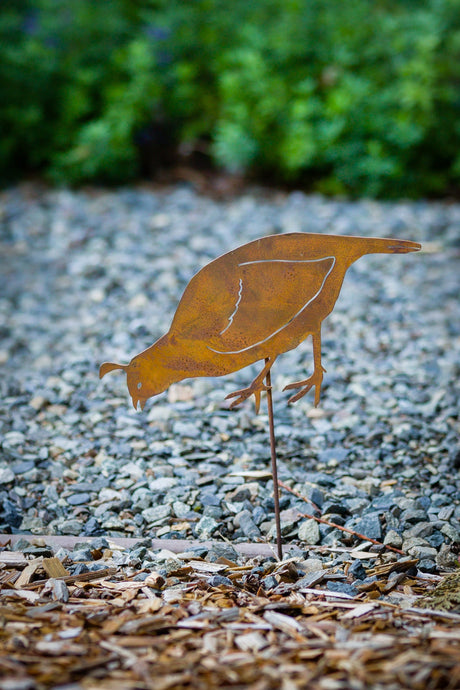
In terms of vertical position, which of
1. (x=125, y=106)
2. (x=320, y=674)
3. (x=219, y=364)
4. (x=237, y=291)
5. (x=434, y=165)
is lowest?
(x=320, y=674)

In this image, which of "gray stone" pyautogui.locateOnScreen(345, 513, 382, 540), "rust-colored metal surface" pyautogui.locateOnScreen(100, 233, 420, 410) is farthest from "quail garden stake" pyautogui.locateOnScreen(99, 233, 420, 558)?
"gray stone" pyautogui.locateOnScreen(345, 513, 382, 540)

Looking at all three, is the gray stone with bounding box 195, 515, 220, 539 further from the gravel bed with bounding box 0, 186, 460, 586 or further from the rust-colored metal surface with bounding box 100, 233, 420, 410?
the rust-colored metal surface with bounding box 100, 233, 420, 410

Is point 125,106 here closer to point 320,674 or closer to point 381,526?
point 381,526

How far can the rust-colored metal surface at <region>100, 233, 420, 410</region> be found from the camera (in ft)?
6.57

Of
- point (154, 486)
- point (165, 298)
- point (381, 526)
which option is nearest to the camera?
point (381, 526)

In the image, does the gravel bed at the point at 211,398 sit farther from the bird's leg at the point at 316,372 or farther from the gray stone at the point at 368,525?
the bird's leg at the point at 316,372

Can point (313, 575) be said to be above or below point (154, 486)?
below

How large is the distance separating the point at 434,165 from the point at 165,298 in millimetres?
2808

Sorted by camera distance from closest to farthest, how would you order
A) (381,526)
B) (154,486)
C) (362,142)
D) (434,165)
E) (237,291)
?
(237,291) < (381,526) < (154,486) < (362,142) < (434,165)

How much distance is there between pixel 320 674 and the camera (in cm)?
148

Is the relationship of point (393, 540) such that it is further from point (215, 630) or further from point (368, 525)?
point (215, 630)

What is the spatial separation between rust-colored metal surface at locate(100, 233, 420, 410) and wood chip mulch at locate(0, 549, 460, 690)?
0.61 meters

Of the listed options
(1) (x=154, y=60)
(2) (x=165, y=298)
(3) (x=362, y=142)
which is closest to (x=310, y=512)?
(2) (x=165, y=298)

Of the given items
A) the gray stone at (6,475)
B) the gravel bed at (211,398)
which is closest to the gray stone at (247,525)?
the gravel bed at (211,398)
